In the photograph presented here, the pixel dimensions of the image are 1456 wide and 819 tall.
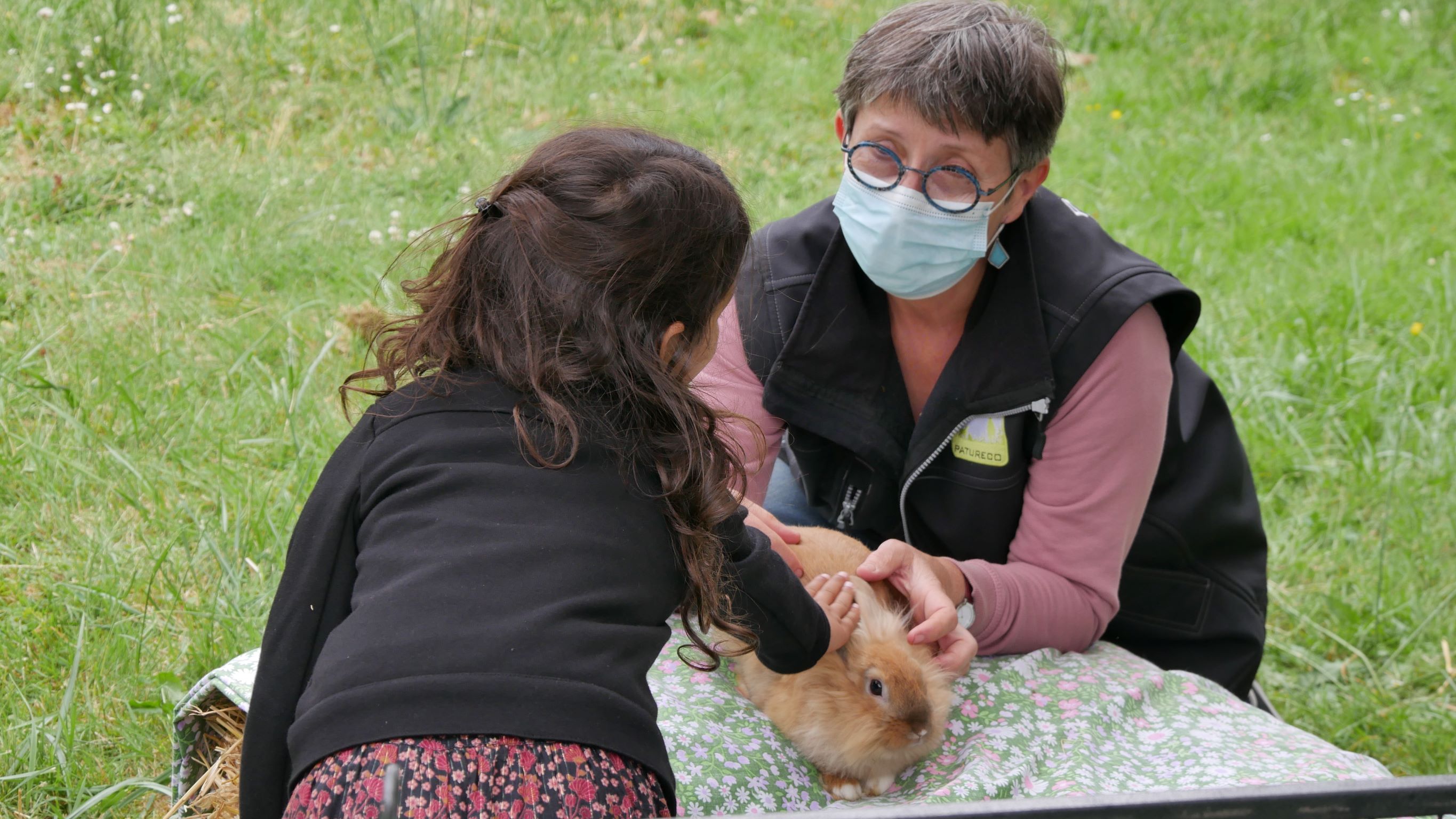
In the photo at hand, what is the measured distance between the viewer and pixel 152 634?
8.21 feet

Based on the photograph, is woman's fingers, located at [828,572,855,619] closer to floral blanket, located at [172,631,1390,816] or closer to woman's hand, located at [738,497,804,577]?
woman's hand, located at [738,497,804,577]

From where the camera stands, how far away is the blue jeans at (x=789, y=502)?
2.89 meters

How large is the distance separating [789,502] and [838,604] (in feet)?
2.41

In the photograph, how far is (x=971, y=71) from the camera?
216cm

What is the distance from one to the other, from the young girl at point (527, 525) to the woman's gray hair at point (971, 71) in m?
0.61

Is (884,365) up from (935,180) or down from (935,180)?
down

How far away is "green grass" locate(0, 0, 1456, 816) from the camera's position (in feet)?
8.80

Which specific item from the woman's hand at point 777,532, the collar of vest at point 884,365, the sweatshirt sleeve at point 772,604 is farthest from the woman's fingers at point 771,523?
the sweatshirt sleeve at point 772,604

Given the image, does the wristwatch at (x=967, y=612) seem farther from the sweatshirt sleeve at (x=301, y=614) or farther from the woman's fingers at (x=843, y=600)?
the sweatshirt sleeve at (x=301, y=614)

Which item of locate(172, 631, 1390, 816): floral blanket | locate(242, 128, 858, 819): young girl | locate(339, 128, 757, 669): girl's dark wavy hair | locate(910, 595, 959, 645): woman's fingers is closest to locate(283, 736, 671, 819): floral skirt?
locate(242, 128, 858, 819): young girl

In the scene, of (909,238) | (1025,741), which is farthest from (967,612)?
(909,238)

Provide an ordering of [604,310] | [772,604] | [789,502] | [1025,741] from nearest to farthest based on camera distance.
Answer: [604,310], [772,604], [1025,741], [789,502]

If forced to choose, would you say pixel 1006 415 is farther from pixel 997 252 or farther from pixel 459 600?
pixel 459 600

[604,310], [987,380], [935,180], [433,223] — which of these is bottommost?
[433,223]
